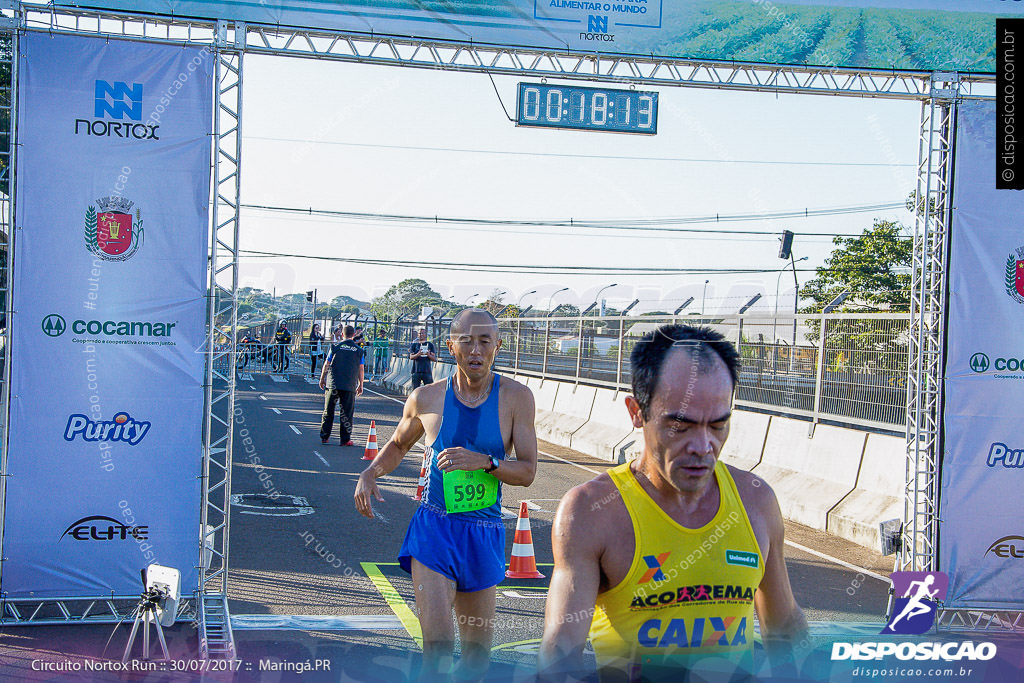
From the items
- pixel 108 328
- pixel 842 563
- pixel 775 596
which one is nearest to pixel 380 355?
pixel 842 563

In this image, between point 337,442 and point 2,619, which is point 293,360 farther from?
point 2,619

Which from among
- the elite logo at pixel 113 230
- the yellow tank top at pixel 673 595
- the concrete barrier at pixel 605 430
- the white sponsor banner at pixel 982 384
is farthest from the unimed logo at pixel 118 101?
the concrete barrier at pixel 605 430

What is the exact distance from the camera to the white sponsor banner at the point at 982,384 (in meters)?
7.06

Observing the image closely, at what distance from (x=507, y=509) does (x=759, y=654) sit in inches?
330

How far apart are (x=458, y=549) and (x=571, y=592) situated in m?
2.29

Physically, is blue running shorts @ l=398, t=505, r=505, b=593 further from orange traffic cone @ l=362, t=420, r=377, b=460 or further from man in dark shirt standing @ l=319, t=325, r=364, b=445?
man in dark shirt standing @ l=319, t=325, r=364, b=445

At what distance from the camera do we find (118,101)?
6125 millimetres

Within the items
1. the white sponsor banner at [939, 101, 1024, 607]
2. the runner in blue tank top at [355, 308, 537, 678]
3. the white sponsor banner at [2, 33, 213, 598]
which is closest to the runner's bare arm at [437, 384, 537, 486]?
the runner in blue tank top at [355, 308, 537, 678]

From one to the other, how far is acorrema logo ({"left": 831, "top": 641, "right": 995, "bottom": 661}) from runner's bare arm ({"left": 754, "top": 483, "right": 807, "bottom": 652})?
6.00 ft

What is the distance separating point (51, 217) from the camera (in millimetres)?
6051

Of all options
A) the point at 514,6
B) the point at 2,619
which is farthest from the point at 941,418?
the point at 2,619

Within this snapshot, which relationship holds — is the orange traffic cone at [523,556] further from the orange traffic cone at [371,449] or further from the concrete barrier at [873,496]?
the orange traffic cone at [371,449]

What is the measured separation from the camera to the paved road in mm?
6750

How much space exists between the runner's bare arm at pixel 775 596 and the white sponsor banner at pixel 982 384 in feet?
16.9
